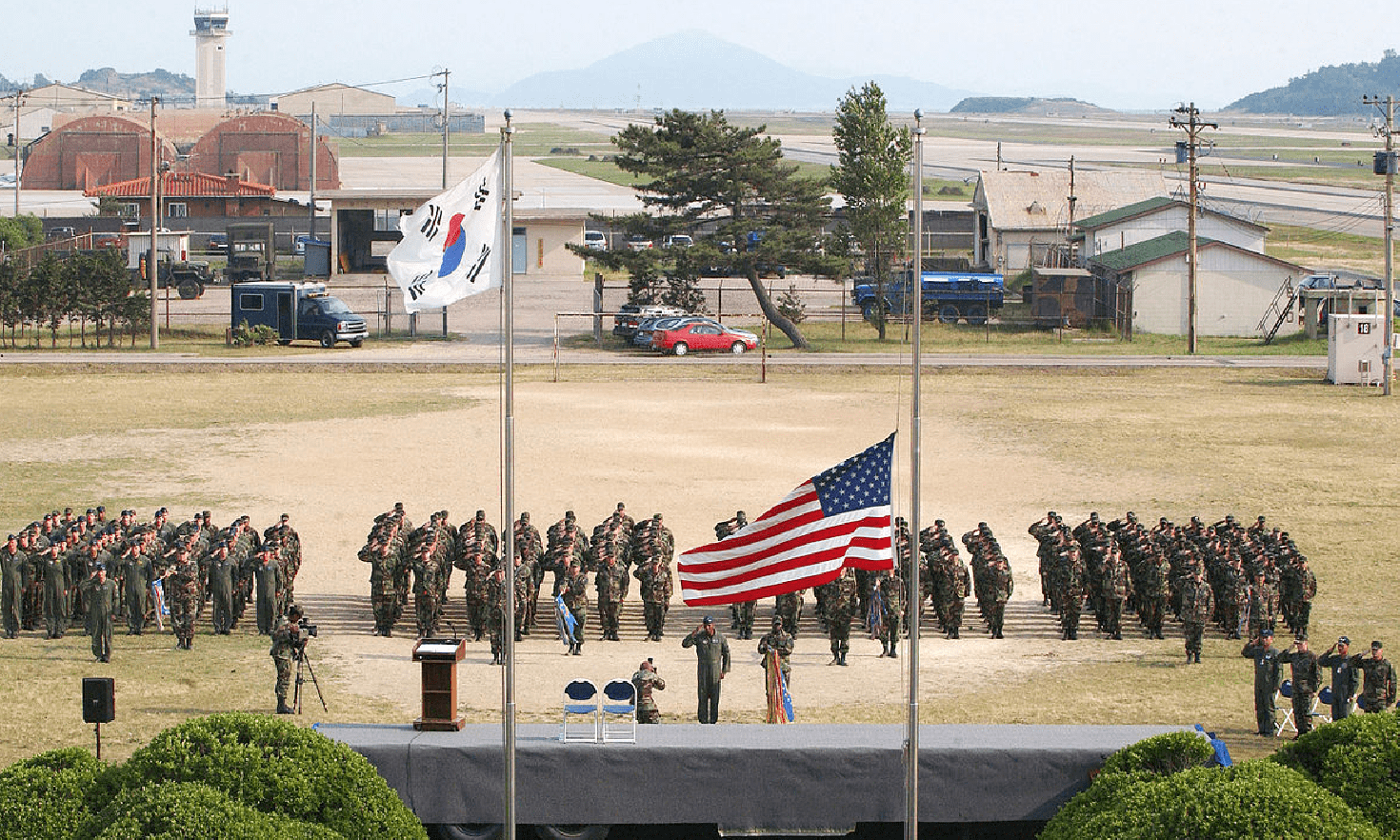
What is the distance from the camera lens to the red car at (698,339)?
51312 mm

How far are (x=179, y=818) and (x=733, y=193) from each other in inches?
1759

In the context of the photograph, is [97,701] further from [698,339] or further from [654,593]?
[698,339]

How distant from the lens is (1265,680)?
1830 centimetres

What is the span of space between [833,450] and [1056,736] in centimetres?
2007

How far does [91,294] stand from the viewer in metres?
52.6

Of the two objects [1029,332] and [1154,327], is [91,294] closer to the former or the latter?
[1029,332]

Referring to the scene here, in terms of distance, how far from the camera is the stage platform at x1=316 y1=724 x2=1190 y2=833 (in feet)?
45.8

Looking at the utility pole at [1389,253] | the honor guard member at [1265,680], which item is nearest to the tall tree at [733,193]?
the utility pole at [1389,253]

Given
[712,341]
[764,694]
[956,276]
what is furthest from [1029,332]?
[764,694]

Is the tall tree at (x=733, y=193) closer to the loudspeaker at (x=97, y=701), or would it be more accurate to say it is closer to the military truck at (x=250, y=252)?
the military truck at (x=250, y=252)

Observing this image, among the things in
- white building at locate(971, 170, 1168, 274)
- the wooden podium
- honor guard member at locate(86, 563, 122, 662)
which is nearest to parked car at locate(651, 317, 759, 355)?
white building at locate(971, 170, 1168, 274)

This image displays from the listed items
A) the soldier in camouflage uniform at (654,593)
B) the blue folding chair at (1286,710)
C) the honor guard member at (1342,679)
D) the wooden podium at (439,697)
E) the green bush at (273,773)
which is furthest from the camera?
the soldier in camouflage uniform at (654,593)

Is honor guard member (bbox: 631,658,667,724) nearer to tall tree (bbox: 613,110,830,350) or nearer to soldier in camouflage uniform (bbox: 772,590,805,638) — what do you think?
soldier in camouflage uniform (bbox: 772,590,805,638)

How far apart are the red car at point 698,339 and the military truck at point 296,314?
9180 mm
